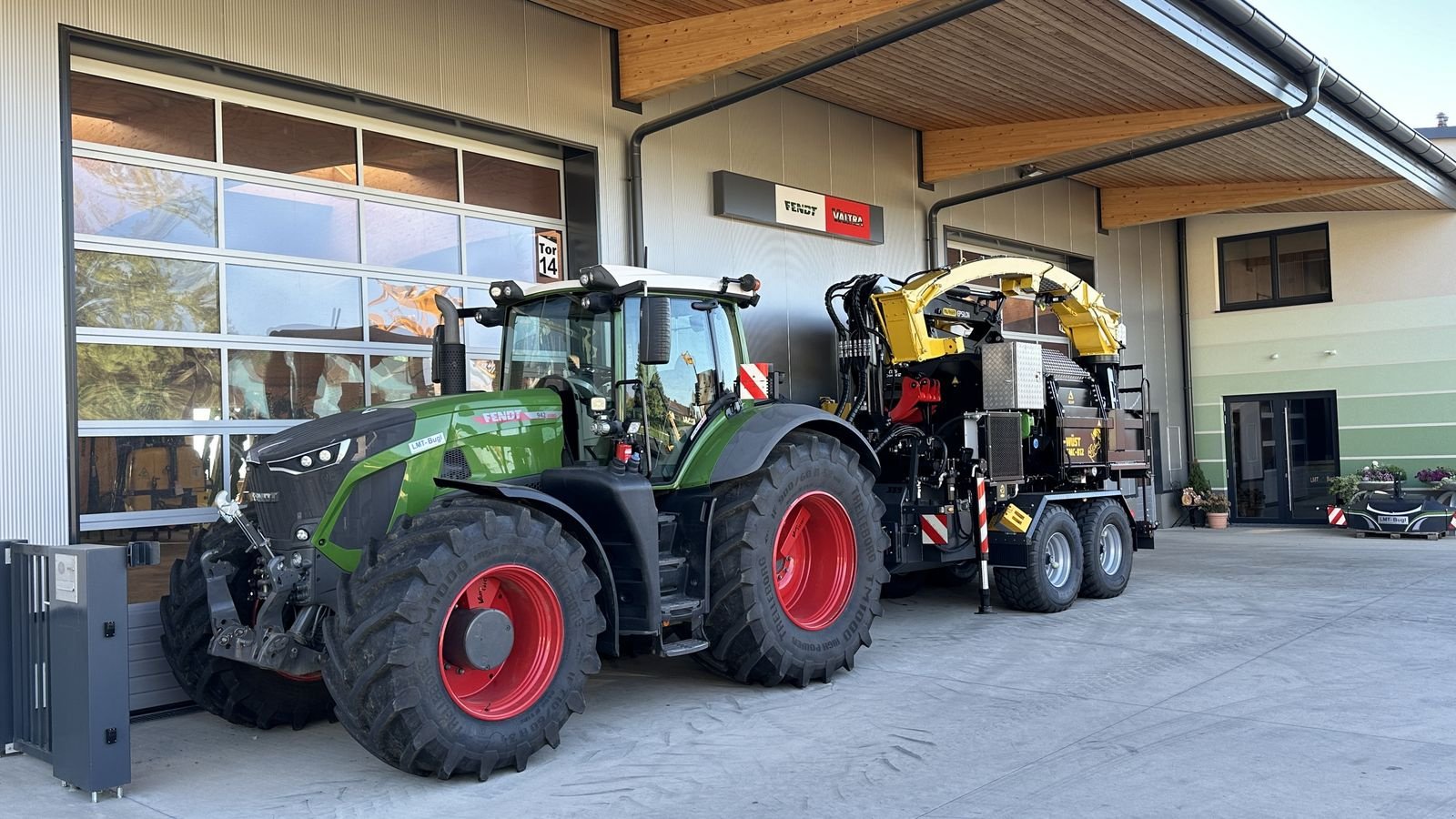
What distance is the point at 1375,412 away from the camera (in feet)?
57.4

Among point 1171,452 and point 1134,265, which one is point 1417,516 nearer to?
point 1171,452

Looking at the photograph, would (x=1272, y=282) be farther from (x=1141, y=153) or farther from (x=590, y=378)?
(x=590, y=378)

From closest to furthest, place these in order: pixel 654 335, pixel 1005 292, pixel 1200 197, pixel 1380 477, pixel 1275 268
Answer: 1. pixel 654 335
2. pixel 1005 292
3. pixel 1200 197
4. pixel 1380 477
5. pixel 1275 268

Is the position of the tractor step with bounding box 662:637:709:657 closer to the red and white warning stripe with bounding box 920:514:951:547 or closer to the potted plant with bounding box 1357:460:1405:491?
the red and white warning stripe with bounding box 920:514:951:547

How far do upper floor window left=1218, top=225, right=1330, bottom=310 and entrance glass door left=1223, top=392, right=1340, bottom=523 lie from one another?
1.59 metres

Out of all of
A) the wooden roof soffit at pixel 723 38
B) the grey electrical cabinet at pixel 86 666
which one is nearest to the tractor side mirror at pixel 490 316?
the grey electrical cabinet at pixel 86 666

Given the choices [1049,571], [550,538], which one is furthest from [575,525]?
[1049,571]

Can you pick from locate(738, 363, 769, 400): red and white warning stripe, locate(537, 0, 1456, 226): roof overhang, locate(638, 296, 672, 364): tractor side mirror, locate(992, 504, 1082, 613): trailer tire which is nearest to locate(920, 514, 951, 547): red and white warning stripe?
locate(992, 504, 1082, 613): trailer tire

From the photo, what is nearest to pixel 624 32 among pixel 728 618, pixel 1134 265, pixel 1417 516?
pixel 728 618

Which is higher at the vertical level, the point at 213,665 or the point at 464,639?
the point at 464,639

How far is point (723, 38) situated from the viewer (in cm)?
905

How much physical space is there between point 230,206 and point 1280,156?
12.4m

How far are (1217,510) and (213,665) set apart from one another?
1613 cm

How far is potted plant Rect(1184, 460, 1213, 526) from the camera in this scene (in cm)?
1838
